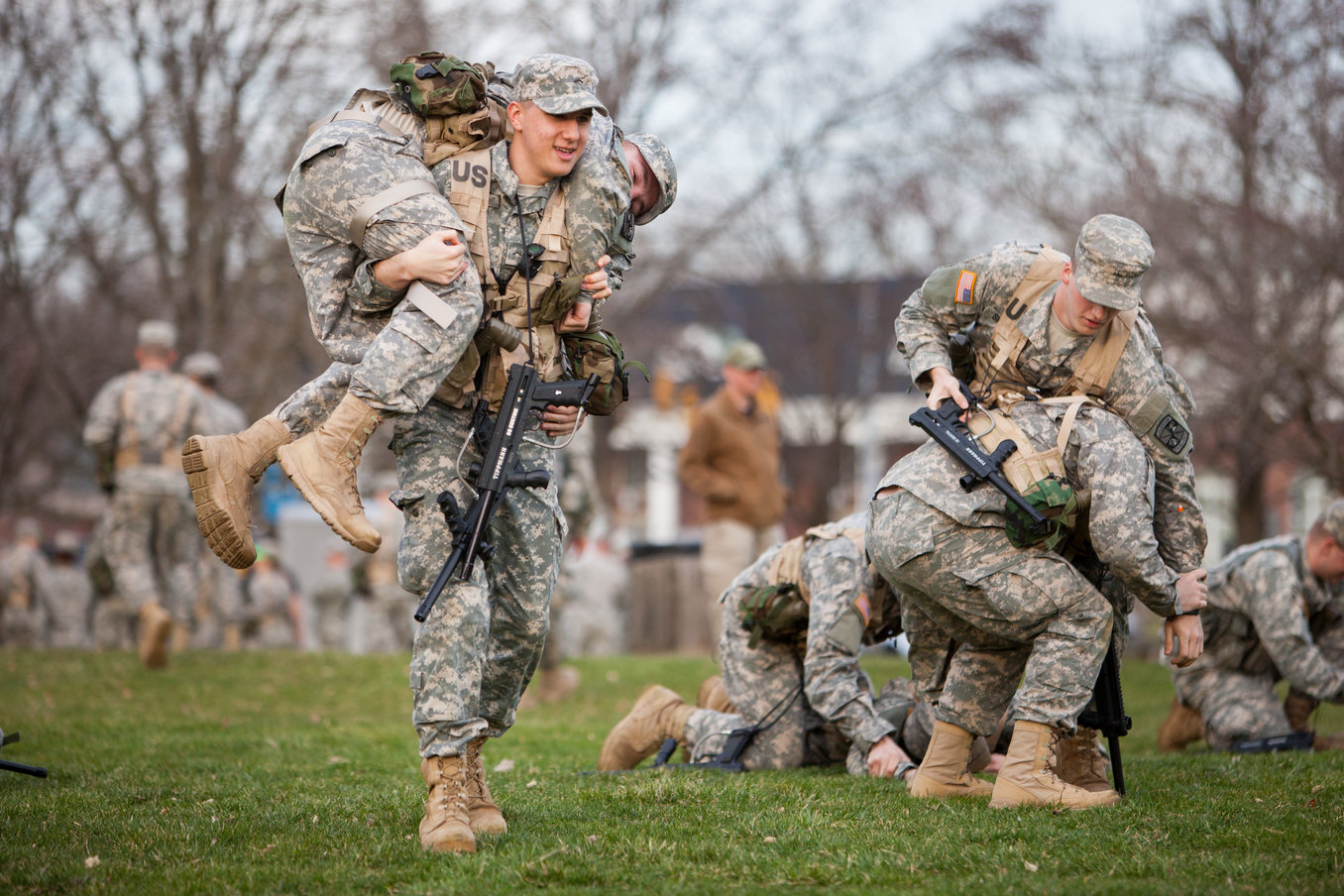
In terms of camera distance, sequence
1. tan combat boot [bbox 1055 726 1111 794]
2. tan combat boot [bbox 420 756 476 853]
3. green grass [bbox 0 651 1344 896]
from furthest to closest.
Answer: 1. tan combat boot [bbox 1055 726 1111 794]
2. tan combat boot [bbox 420 756 476 853]
3. green grass [bbox 0 651 1344 896]

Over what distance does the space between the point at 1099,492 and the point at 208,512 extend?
3038mm

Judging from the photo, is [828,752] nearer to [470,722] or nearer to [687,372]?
[470,722]

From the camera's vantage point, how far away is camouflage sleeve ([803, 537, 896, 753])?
227 inches

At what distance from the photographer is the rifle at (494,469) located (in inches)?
166

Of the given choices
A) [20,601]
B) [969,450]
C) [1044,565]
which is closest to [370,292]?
[969,450]

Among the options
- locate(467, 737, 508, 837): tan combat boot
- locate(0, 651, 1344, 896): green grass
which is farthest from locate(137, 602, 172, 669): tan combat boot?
locate(467, 737, 508, 837): tan combat boot

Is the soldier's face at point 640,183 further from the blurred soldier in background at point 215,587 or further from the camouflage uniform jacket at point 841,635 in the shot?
the blurred soldier in background at point 215,587

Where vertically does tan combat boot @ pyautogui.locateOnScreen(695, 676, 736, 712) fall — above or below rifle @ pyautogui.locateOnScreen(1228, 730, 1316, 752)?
above

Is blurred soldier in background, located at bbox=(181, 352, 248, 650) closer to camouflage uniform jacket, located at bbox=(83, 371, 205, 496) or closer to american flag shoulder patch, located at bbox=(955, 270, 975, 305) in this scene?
camouflage uniform jacket, located at bbox=(83, 371, 205, 496)

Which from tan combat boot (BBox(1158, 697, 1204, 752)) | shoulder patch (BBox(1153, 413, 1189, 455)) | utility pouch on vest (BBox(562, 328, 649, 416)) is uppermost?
utility pouch on vest (BBox(562, 328, 649, 416))

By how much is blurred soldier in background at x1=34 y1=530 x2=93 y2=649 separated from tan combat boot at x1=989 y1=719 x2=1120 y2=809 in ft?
57.8

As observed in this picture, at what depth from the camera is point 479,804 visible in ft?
14.3

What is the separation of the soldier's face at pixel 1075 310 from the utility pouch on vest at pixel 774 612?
186cm

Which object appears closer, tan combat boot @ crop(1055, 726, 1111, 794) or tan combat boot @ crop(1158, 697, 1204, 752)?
tan combat boot @ crop(1055, 726, 1111, 794)
